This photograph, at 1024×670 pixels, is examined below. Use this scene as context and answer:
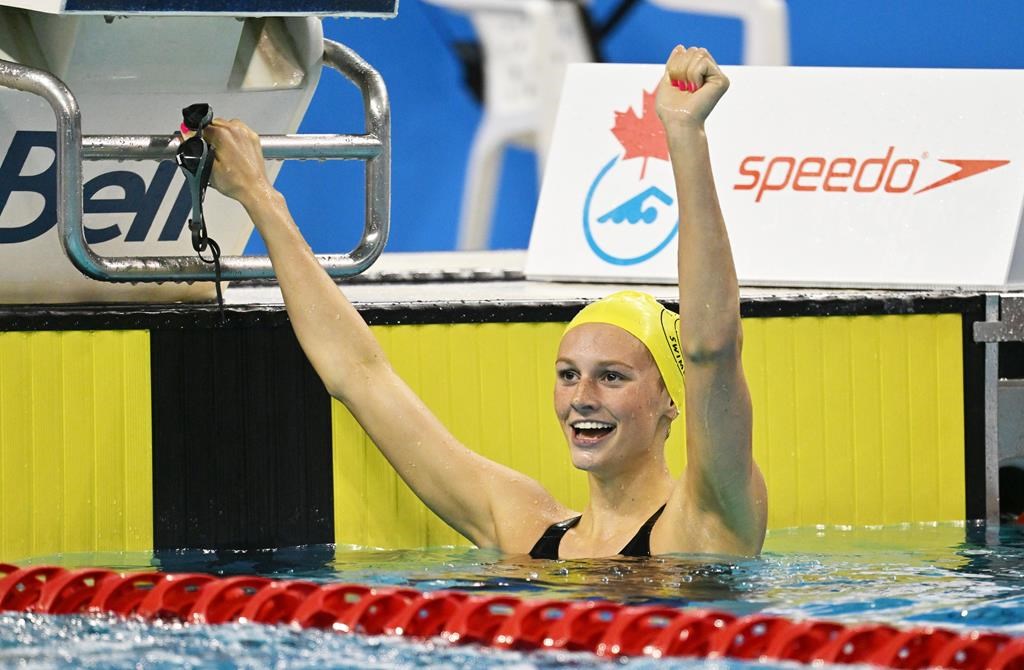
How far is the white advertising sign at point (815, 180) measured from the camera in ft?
13.6

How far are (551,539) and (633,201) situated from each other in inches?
61.0

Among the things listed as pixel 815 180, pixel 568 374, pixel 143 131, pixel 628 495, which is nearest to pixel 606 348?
pixel 568 374

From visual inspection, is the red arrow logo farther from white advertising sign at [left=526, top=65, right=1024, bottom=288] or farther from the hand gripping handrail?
the hand gripping handrail

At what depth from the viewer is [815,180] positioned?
4.38m

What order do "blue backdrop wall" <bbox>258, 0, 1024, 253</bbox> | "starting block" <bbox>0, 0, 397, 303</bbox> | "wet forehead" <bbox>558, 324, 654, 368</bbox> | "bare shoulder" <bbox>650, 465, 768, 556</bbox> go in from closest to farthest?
"bare shoulder" <bbox>650, 465, 768, 556</bbox> → "wet forehead" <bbox>558, 324, 654, 368</bbox> → "starting block" <bbox>0, 0, 397, 303</bbox> → "blue backdrop wall" <bbox>258, 0, 1024, 253</bbox>

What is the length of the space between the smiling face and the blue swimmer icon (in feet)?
4.93

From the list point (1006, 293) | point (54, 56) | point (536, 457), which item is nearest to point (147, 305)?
point (54, 56)

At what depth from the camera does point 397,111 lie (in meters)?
7.30

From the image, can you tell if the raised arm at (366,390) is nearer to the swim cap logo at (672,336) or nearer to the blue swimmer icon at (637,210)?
the swim cap logo at (672,336)

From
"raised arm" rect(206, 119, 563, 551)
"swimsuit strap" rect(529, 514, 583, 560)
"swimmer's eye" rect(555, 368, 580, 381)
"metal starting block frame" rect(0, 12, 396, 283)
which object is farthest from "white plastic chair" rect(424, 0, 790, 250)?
"swimmer's eye" rect(555, 368, 580, 381)

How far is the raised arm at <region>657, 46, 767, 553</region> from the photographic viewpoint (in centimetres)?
267

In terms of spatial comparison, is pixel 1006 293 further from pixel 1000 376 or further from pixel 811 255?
pixel 811 255

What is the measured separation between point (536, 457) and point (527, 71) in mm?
4026

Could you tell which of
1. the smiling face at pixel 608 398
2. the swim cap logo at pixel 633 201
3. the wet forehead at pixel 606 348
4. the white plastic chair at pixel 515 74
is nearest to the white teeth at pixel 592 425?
the smiling face at pixel 608 398
